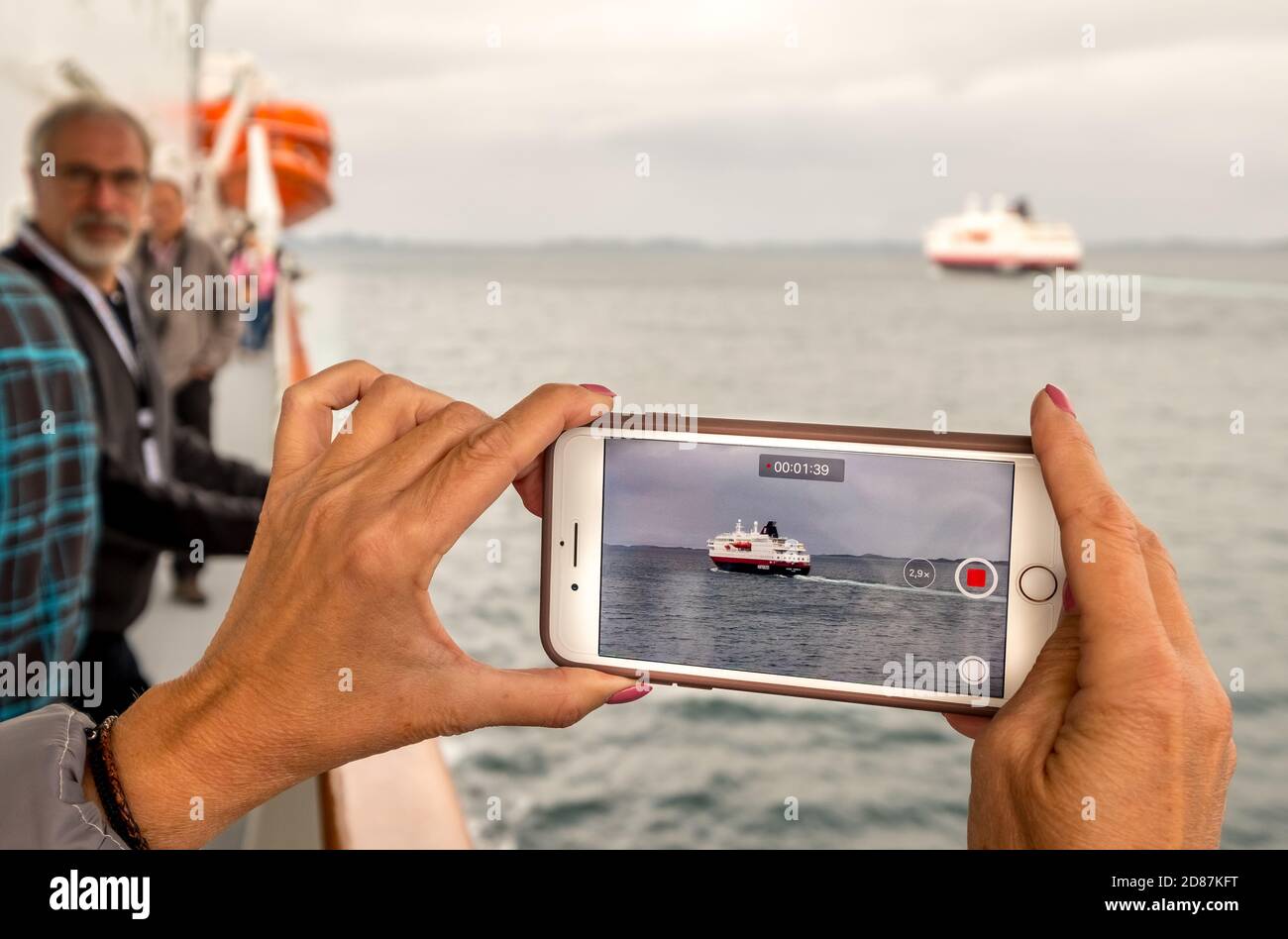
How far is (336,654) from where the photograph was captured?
76cm

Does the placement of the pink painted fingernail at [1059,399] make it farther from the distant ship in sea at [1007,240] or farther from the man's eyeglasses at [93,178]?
the distant ship in sea at [1007,240]

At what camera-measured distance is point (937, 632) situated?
93cm

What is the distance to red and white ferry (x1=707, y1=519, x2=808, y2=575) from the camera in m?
0.97

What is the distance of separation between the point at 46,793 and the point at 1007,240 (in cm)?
5389

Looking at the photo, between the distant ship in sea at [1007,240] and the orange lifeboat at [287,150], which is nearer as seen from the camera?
the orange lifeboat at [287,150]

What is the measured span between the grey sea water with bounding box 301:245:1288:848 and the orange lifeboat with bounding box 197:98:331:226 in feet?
10.9

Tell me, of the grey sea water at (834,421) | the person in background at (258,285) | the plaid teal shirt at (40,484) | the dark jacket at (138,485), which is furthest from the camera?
the person in background at (258,285)

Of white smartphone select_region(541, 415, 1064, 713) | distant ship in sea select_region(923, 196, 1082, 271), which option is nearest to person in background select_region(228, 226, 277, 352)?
white smartphone select_region(541, 415, 1064, 713)

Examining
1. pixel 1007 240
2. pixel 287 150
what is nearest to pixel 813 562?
pixel 287 150

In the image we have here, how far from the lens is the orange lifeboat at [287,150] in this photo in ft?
69.6

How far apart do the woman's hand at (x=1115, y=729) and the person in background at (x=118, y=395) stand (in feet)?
5.07

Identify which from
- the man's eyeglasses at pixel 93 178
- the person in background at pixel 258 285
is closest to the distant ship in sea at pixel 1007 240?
the person in background at pixel 258 285

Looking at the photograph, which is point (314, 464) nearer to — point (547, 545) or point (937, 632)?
point (547, 545)

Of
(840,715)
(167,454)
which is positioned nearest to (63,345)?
(167,454)
